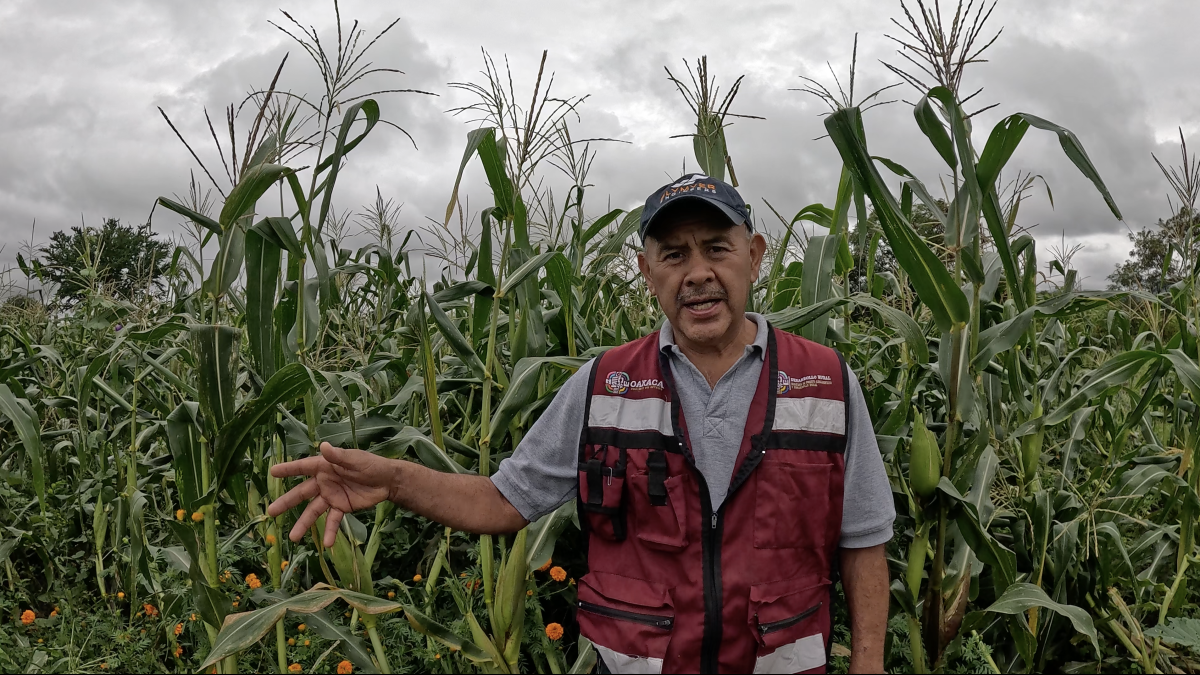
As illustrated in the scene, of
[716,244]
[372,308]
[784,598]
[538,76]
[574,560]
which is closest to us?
[784,598]

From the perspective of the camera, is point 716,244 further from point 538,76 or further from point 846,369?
point 538,76

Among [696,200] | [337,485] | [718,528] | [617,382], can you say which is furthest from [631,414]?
[337,485]

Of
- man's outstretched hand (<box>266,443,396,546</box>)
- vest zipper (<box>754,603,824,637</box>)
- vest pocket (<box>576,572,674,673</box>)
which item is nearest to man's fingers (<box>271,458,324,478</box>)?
man's outstretched hand (<box>266,443,396,546</box>)

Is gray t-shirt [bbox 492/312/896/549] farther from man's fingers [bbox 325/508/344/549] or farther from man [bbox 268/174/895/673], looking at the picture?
man's fingers [bbox 325/508/344/549]

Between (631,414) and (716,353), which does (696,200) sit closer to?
(716,353)

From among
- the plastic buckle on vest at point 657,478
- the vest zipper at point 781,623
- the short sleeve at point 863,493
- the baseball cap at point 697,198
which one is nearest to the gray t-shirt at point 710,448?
the short sleeve at point 863,493

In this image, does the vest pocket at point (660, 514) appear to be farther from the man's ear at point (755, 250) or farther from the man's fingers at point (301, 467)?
the man's fingers at point (301, 467)

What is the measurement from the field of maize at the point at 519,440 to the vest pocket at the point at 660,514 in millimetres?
475

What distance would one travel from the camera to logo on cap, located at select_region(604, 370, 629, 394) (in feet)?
7.31

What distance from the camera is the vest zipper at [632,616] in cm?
203

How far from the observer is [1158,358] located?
98.9 inches

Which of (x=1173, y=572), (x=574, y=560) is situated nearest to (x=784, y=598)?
(x=574, y=560)

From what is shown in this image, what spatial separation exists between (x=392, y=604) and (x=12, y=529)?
224 cm

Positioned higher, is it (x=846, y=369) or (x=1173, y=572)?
(x=846, y=369)
